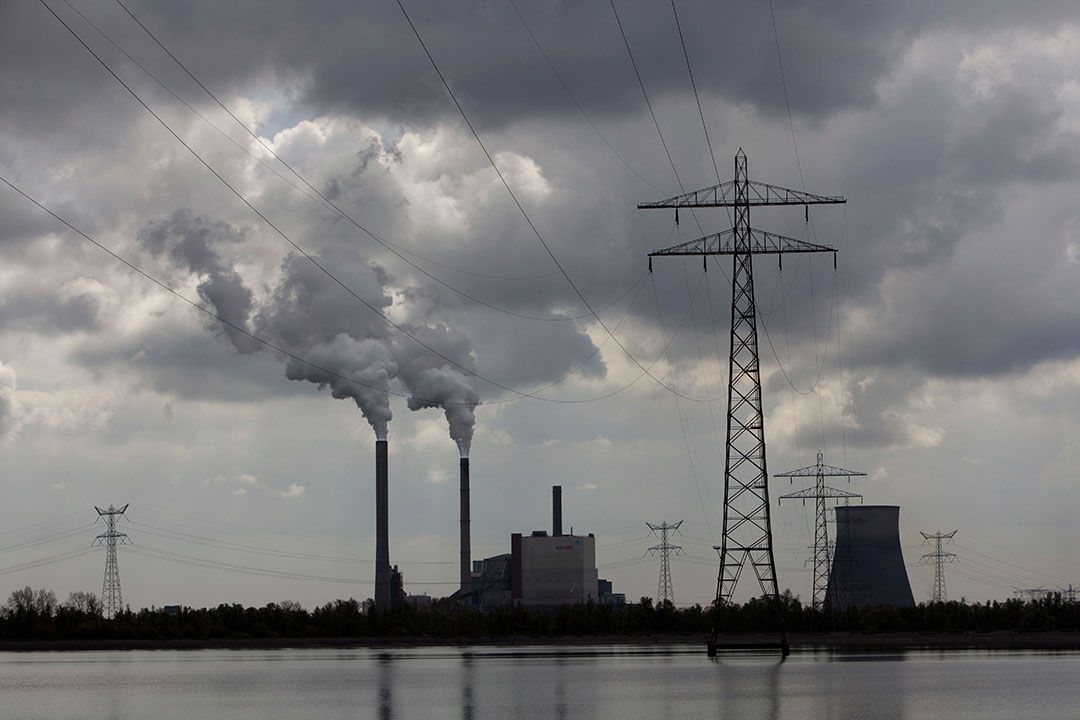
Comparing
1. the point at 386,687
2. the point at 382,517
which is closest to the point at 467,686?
the point at 386,687

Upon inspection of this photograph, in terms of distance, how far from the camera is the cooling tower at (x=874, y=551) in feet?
608

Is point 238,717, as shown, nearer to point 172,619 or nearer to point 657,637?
point 657,637

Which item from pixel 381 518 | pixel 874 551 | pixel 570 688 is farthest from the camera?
pixel 874 551

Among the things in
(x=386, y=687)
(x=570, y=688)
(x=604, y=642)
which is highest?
(x=570, y=688)

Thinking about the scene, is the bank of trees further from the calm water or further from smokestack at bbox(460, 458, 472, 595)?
the calm water

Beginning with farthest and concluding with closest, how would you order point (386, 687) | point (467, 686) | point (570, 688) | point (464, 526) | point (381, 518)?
point (464, 526) → point (381, 518) → point (386, 687) → point (467, 686) → point (570, 688)

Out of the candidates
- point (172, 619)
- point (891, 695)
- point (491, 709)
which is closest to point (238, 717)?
point (491, 709)

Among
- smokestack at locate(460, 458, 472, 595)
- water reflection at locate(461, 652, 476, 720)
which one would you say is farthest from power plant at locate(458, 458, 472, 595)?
water reflection at locate(461, 652, 476, 720)

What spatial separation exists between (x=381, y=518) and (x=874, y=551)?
6966 centimetres

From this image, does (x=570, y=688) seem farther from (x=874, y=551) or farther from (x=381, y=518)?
(x=874, y=551)

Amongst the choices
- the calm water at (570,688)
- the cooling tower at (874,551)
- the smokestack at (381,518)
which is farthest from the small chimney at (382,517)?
the cooling tower at (874,551)

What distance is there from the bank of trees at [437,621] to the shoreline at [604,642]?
842 millimetres

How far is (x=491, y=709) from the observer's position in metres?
59.8

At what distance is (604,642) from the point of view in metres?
160
